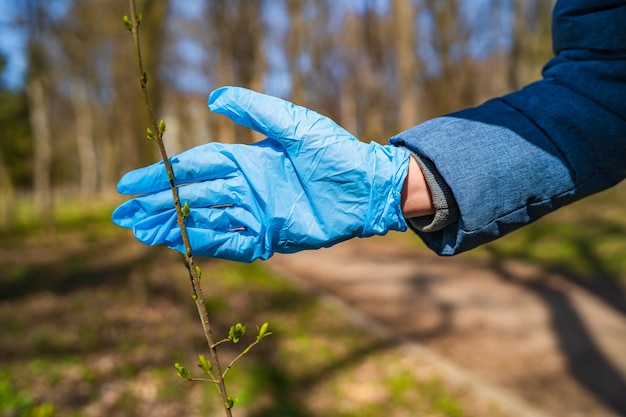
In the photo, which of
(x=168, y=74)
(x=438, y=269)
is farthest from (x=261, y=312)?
(x=168, y=74)

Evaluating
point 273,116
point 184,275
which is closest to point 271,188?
point 273,116

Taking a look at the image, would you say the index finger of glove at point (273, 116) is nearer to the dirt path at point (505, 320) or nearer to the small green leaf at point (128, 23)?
the small green leaf at point (128, 23)

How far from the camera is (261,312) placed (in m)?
6.28

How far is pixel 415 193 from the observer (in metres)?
1.48

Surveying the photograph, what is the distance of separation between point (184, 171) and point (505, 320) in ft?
18.0

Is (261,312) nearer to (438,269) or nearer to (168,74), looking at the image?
Answer: (438,269)

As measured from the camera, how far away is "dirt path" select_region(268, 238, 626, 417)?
436 centimetres

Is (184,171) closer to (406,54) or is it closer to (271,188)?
(271,188)

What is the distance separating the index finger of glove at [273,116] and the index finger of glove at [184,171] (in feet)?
0.40

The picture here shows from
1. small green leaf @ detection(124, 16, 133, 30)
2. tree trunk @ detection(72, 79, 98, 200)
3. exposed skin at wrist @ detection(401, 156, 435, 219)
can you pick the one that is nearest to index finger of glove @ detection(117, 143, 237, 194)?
small green leaf @ detection(124, 16, 133, 30)

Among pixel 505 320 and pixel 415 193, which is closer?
pixel 415 193

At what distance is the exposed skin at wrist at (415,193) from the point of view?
148 cm

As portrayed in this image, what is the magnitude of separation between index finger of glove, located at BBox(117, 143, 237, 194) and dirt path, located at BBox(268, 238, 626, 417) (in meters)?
3.71

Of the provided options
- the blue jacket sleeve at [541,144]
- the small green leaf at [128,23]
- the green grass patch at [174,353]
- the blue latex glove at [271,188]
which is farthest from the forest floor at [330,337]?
the small green leaf at [128,23]
